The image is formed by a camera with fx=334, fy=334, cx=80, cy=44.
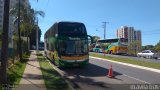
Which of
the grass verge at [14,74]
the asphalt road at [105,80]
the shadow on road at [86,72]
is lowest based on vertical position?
the asphalt road at [105,80]

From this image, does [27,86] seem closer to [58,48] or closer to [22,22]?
[58,48]

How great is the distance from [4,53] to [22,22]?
98.7 ft

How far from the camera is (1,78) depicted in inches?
619

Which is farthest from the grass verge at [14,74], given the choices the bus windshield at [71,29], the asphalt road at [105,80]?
the bus windshield at [71,29]

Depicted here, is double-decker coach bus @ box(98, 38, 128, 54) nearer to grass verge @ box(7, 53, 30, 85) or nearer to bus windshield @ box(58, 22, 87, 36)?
bus windshield @ box(58, 22, 87, 36)

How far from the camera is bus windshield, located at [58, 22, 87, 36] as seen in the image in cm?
2639

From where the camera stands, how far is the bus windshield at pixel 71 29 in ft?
86.6

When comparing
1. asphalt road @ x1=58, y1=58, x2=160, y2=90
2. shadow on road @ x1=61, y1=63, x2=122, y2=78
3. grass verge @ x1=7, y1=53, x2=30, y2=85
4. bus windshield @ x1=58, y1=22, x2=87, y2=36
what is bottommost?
asphalt road @ x1=58, y1=58, x2=160, y2=90

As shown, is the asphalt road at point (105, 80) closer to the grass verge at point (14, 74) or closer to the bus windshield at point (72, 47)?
the bus windshield at point (72, 47)

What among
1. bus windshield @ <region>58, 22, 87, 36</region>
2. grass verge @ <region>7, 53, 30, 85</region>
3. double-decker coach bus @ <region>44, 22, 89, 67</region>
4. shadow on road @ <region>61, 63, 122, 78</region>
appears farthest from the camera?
bus windshield @ <region>58, 22, 87, 36</region>

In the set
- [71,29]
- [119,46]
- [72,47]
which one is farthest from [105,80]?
[119,46]


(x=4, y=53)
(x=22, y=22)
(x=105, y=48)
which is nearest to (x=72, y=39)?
(x=4, y=53)

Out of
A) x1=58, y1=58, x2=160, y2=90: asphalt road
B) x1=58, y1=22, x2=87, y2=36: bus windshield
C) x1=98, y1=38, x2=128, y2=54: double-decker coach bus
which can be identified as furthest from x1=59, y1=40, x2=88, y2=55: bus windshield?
x1=98, y1=38, x2=128, y2=54: double-decker coach bus

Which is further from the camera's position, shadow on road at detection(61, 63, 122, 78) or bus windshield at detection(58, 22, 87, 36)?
bus windshield at detection(58, 22, 87, 36)
